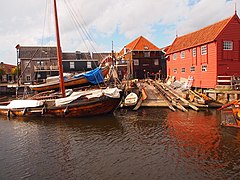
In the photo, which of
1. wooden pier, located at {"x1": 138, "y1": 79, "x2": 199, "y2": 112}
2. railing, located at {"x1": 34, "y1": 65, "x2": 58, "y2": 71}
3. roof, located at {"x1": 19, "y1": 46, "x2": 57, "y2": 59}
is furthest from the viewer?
roof, located at {"x1": 19, "y1": 46, "x2": 57, "y2": 59}

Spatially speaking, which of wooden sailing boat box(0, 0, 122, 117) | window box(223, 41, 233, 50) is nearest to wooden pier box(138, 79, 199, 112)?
wooden sailing boat box(0, 0, 122, 117)

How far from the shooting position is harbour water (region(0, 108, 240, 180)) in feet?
30.9

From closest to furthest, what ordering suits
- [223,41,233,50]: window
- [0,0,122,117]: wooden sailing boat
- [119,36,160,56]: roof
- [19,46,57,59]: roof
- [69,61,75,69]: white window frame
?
1. [0,0,122,117]: wooden sailing boat
2. [223,41,233,50]: window
3. [119,36,160,56]: roof
4. [19,46,57,59]: roof
5. [69,61,75,69]: white window frame

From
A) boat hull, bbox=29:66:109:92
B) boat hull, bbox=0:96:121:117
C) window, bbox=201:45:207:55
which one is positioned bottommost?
boat hull, bbox=0:96:121:117

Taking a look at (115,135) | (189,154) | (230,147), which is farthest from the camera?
(115,135)

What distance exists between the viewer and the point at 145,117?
65.3 ft

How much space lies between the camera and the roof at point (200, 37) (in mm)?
25675

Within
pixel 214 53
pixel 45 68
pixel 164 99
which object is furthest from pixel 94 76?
pixel 45 68

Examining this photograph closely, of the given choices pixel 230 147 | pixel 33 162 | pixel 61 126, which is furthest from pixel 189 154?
pixel 61 126

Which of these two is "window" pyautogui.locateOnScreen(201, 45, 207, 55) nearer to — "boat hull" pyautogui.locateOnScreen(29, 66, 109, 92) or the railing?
"boat hull" pyautogui.locateOnScreen(29, 66, 109, 92)

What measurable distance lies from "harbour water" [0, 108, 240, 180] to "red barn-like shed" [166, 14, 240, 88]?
8.92 metres

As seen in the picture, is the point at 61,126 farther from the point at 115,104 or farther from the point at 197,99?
the point at 197,99

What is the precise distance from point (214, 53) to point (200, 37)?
188 inches

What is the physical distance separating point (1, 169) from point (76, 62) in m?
42.8
